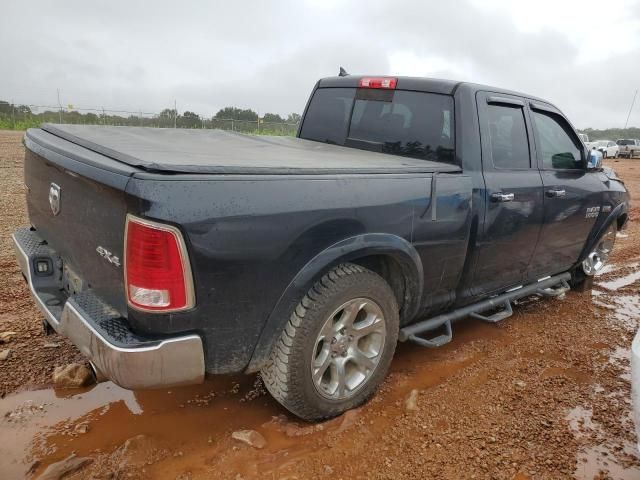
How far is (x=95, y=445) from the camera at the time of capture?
234 centimetres

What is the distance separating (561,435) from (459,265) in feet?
3.68

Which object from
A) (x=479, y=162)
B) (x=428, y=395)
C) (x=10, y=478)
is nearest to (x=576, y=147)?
(x=479, y=162)

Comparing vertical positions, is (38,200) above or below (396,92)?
below

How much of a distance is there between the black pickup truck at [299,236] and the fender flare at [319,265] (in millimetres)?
10

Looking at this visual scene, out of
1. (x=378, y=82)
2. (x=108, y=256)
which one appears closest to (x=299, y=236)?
(x=108, y=256)

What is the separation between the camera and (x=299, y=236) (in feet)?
7.13

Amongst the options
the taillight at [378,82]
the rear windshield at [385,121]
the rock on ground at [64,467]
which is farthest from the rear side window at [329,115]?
the rock on ground at [64,467]

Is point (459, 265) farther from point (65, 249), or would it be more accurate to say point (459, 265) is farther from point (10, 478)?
point (10, 478)

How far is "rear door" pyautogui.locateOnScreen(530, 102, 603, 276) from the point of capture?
3793 mm

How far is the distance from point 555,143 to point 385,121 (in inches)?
60.5

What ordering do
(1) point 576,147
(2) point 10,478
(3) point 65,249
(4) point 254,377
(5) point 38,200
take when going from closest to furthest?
1. (2) point 10,478
2. (3) point 65,249
3. (5) point 38,200
4. (4) point 254,377
5. (1) point 576,147

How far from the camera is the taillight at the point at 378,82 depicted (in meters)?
3.63

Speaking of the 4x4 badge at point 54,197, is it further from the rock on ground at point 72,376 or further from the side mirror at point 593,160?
the side mirror at point 593,160

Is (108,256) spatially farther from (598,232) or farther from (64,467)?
(598,232)
